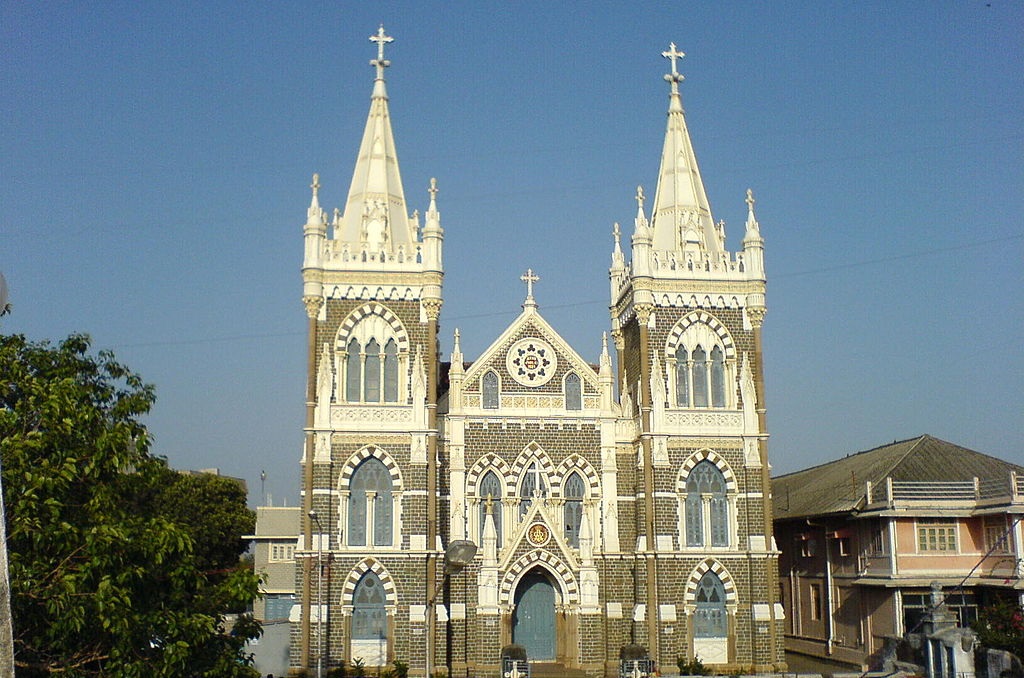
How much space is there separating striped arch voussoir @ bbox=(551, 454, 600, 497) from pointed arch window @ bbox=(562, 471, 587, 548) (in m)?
0.19

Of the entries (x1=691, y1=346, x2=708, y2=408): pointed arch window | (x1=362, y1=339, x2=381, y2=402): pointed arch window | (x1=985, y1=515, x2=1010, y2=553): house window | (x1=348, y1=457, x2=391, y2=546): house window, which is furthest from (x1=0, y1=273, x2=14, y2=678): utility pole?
(x1=985, y1=515, x2=1010, y2=553): house window

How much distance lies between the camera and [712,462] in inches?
1580

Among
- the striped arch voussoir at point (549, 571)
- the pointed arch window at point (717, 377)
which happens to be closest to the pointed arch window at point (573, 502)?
the striped arch voussoir at point (549, 571)

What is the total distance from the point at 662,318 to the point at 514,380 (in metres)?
5.87

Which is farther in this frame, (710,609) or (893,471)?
(893,471)

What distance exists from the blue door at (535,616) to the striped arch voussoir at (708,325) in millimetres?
10033

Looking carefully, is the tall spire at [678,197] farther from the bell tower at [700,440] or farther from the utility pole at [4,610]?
the utility pole at [4,610]

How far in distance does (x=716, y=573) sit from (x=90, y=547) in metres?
25.8

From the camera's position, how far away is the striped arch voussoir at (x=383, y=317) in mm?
39719

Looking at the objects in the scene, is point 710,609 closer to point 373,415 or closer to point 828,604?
point 828,604

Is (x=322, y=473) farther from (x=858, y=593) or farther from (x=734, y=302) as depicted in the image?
(x=858, y=593)

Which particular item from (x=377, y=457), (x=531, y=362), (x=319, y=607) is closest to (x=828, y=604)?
(x=531, y=362)

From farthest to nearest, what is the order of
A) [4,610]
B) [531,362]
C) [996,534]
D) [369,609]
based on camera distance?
[531,362] < [996,534] < [369,609] < [4,610]

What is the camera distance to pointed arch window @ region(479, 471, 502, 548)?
39.7 meters
